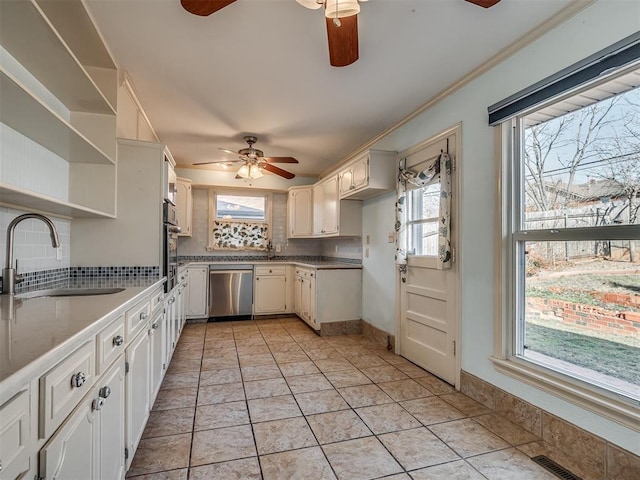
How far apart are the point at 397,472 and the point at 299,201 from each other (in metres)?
4.30

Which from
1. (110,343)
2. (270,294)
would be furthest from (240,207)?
(110,343)

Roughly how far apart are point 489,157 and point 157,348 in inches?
107

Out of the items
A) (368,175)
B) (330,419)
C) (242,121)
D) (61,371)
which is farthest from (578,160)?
(242,121)

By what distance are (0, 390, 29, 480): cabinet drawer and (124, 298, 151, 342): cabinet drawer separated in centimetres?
83

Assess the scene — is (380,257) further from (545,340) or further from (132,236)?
(132,236)

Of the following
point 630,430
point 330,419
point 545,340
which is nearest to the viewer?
point 630,430

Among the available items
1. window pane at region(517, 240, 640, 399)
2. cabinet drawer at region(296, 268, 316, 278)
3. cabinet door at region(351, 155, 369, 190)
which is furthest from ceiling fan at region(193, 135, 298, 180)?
window pane at region(517, 240, 640, 399)

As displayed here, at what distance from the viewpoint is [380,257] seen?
3.90 metres

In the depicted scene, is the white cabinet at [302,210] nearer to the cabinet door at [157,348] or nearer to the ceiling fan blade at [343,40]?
the cabinet door at [157,348]

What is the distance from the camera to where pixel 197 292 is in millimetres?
4785

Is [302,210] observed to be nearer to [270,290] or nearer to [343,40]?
[270,290]

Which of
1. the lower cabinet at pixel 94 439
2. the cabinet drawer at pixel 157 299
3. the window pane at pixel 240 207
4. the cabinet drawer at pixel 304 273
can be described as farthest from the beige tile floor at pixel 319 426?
the window pane at pixel 240 207

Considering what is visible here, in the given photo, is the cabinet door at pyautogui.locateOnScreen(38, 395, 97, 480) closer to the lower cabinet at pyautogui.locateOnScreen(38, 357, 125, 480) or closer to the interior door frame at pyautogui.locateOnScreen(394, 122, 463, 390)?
the lower cabinet at pyautogui.locateOnScreen(38, 357, 125, 480)

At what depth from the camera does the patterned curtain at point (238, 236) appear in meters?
5.58
